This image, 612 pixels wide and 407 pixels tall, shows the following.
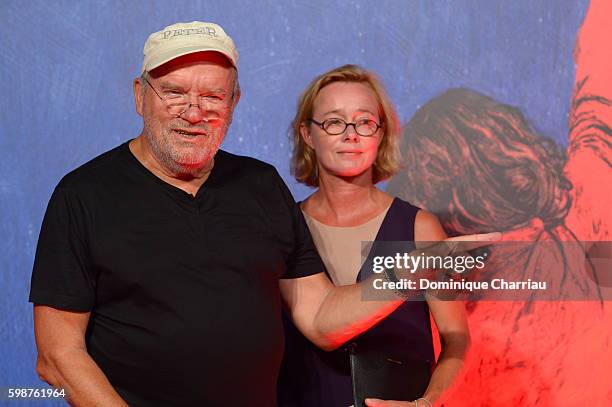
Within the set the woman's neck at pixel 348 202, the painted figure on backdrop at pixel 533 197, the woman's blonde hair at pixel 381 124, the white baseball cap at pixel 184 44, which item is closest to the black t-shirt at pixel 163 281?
the white baseball cap at pixel 184 44

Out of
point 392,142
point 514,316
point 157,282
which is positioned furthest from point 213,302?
point 514,316

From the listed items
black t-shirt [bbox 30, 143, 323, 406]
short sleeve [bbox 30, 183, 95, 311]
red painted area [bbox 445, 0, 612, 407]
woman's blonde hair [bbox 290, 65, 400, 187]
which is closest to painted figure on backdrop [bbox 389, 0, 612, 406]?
red painted area [bbox 445, 0, 612, 407]

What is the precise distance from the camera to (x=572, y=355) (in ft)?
7.63

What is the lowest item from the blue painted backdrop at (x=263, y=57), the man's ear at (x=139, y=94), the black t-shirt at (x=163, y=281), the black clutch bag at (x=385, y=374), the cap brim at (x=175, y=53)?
the black clutch bag at (x=385, y=374)

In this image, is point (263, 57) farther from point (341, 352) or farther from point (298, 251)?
point (341, 352)

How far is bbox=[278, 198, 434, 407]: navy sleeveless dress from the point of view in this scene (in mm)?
1961

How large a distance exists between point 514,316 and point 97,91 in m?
1.40

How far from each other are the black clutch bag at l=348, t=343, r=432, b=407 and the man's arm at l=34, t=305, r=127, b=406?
58 centimetres

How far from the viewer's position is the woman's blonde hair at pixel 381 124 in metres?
2.12

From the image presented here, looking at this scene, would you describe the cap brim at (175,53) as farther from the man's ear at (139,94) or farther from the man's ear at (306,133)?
the man's ear at (306,133)

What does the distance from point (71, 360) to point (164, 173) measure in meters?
0.43

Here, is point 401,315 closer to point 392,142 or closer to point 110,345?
point 392,142

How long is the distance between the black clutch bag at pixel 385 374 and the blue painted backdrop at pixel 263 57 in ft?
2.56

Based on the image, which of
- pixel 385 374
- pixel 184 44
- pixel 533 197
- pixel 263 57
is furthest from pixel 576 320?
pixel 184 44
